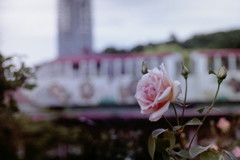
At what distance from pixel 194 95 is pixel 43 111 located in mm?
3026

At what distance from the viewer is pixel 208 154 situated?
71 cm

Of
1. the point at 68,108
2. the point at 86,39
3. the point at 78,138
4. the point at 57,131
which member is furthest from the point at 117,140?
the point at 86,39

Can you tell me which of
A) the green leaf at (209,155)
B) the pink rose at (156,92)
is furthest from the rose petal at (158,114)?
the green leaf at (209,155)

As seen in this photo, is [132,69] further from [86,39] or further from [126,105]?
[86,39]

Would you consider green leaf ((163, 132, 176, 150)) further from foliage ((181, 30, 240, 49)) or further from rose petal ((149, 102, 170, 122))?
foliage ((181, 30, 240, 49))

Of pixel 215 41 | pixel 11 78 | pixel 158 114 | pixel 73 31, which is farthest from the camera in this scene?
pixel 73 31

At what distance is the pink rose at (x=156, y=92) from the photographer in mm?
677

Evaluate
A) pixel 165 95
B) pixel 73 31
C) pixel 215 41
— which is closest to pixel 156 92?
pixel 165 95

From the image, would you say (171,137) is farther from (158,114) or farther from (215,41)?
(215,41)

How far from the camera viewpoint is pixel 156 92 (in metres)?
0.70

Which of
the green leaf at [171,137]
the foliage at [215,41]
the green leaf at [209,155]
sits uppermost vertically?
the green leaf at [171,137]

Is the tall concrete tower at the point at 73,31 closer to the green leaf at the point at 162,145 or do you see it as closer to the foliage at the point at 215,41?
the foliage at the point at 215,41

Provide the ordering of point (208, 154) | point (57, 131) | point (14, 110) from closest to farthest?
point (208, 154) < point (14, 110) < point (57, 131)

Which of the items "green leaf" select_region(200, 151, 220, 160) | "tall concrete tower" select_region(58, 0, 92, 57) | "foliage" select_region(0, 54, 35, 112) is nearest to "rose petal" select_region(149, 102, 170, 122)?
"green leaf" select_region(200, 151, 220, 160)
